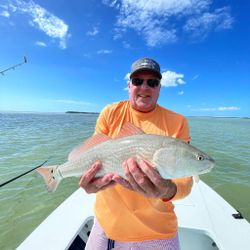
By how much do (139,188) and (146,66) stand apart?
1.51 metres

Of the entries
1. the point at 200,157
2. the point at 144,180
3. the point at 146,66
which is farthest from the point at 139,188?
the point at 146,66

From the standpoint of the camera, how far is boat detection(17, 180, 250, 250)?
3.33 metres

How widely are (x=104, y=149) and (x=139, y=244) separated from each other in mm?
1248

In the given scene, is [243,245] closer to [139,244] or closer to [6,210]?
[139,244]

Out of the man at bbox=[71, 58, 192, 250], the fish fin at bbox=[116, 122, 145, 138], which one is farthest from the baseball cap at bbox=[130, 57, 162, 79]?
the fish fin at bbox=[116, 122, 145, 138]

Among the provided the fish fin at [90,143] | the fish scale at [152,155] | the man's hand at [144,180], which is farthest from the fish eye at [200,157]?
the fish fin at [90,143]

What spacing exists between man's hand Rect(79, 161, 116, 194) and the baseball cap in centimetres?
133

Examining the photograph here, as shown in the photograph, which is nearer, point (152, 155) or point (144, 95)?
point (152, 155)

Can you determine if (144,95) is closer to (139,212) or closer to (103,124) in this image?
(103,124)

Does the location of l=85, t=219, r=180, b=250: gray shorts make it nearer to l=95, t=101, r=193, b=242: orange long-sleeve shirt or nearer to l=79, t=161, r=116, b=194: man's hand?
l=95, t=101, r=193, b=242: orange long-sleeve shirt

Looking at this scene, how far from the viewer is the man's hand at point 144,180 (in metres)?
2.15

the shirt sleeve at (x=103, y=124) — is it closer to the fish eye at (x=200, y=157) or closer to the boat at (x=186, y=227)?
the fish eye at (x=200, y=157)

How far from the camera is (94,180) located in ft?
8.14

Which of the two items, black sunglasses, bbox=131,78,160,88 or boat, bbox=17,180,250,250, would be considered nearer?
black sunglasses, bbox=131,78,160,88
